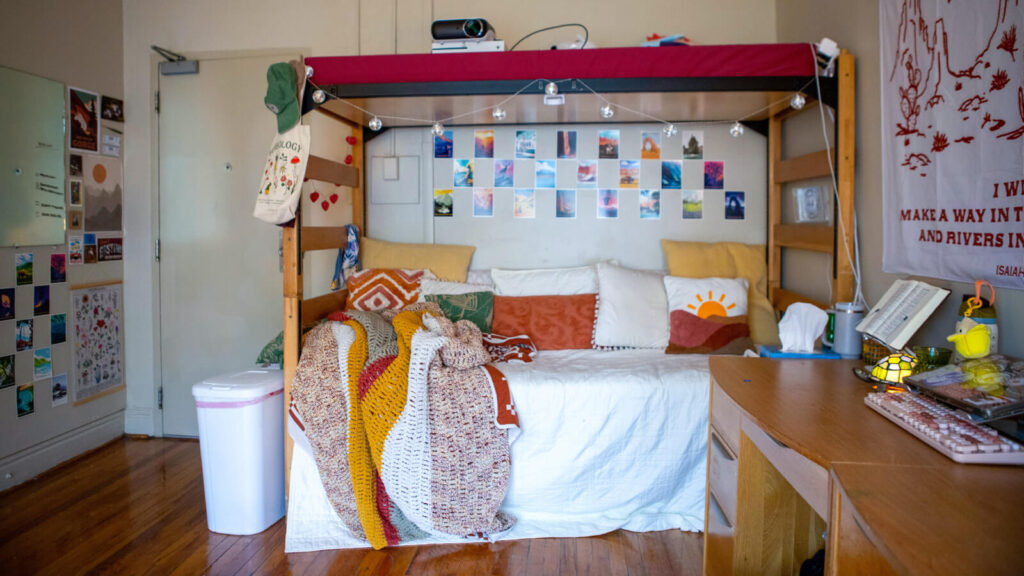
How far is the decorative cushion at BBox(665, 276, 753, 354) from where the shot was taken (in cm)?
295

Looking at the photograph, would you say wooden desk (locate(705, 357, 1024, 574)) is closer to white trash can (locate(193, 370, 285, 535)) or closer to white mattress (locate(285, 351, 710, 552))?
white mattress (locate(285, 351, 710, 552))

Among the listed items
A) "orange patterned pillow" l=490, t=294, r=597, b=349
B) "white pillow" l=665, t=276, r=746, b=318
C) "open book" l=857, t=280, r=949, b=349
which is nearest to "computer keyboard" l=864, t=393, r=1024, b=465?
"open book" l=857, t=280, r=949, b=349

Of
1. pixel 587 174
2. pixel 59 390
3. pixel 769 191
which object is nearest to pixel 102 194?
pixel 59 390

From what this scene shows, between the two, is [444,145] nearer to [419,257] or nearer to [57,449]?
[419,257]

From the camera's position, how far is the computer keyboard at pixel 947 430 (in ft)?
3.55

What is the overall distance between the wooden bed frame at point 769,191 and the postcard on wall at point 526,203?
1.22 ft

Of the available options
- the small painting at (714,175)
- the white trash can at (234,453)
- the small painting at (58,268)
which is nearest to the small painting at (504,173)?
the small painting at (714,175)

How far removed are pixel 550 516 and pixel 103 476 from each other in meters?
2.06

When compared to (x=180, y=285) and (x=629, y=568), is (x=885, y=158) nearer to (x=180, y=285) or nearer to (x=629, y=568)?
(x=629, y=568)

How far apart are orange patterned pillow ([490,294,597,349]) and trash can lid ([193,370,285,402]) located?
3.32 ft

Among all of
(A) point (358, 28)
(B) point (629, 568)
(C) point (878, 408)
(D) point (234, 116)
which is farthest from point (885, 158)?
(D) point (234, 116)

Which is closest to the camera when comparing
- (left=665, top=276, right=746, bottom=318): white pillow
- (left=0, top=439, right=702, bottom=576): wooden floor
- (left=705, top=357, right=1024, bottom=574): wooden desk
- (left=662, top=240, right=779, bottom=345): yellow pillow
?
(left=705, top=357, right=1024, bottom=574): wooden desk

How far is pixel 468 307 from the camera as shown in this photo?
3.12 meters

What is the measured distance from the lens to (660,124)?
347cm
